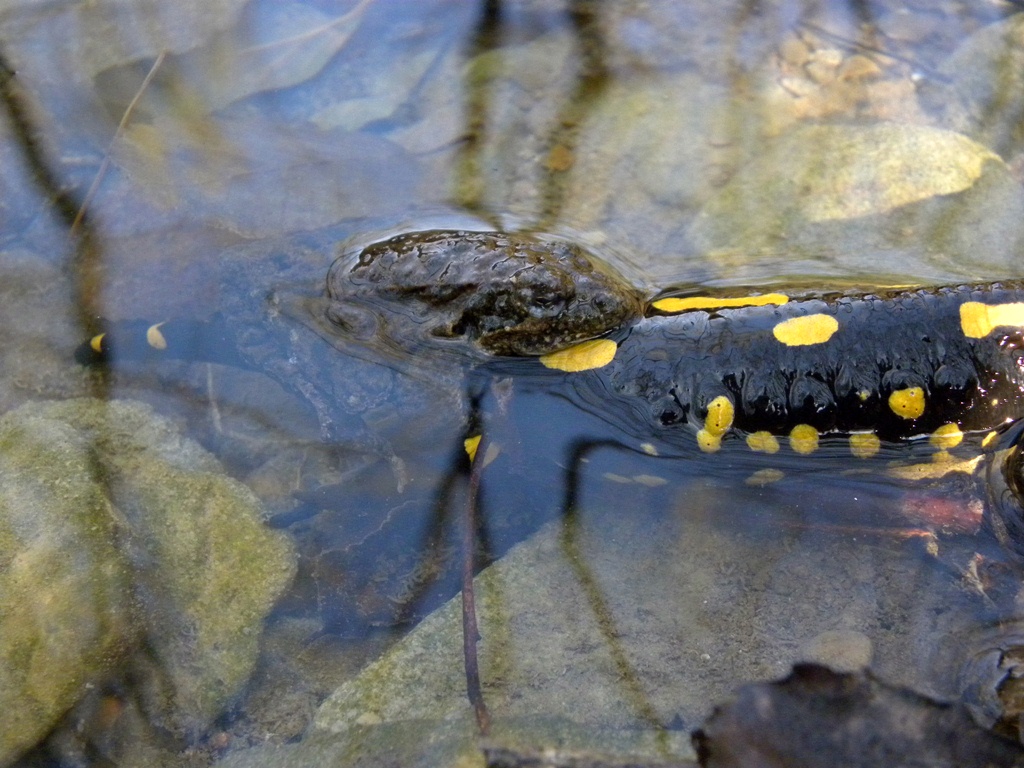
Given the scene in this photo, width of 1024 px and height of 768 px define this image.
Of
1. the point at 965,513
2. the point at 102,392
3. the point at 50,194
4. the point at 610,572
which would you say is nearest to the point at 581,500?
the point at 610,572

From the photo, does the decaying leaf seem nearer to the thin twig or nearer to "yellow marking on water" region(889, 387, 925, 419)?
"yellow marking on water" region(889, 387, 925, 419)

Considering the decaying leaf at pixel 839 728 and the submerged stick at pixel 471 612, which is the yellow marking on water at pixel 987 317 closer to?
the decaying leaf at pixel 839 728

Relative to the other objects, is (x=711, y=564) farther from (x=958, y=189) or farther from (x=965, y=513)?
(x=958, y=189)

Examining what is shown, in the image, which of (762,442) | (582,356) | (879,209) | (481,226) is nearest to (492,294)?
(582,356)

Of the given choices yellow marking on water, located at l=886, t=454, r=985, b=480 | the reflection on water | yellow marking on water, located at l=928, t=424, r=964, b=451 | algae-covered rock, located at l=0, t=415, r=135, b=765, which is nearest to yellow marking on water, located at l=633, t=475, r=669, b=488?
the reflection on water

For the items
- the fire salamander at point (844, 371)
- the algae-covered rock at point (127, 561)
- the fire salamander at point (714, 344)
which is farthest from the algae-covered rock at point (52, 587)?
the fire salamander at point (844, 371)

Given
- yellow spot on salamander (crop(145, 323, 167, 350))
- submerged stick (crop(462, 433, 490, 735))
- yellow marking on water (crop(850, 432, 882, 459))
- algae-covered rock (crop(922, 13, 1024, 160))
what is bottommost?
submerged stick (crop(462, 433, 490, 735))
